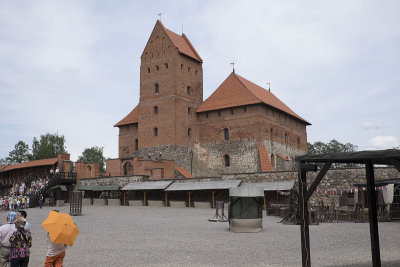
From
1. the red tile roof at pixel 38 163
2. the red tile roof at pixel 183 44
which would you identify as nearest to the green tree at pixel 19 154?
the red tile roof at pixel 38 163

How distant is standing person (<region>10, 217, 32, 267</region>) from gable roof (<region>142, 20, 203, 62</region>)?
35.5 meters

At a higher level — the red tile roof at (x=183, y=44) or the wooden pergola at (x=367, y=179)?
the red tile roof at (x=183, y=44)

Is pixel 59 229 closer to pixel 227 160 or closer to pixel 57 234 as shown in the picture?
pixel 57 234

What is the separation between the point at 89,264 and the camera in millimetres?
8867

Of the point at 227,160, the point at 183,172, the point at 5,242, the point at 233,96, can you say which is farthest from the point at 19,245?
the point at 233,96

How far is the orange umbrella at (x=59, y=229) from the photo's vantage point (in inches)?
237

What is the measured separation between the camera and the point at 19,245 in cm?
637

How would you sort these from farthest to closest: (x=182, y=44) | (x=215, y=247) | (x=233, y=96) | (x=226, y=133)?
(x=182, y=44), (x=233, y=96), (x=226, y=133), (x=215, y=247)

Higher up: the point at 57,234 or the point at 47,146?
the point at 47,146

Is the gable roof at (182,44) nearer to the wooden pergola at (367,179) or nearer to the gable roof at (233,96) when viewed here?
the gable roof at (233,96)

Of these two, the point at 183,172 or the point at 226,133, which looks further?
the point at 226,133

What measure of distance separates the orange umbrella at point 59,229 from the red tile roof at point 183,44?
35.8 meters

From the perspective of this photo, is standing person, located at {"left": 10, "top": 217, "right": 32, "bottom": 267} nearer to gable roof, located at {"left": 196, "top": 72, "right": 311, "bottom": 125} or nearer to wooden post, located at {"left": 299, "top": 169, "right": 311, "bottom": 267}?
wooden post, located at {"left": 299, "top": 169, "right": 311, "bottom": 267}

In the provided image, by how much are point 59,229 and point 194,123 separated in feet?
117
